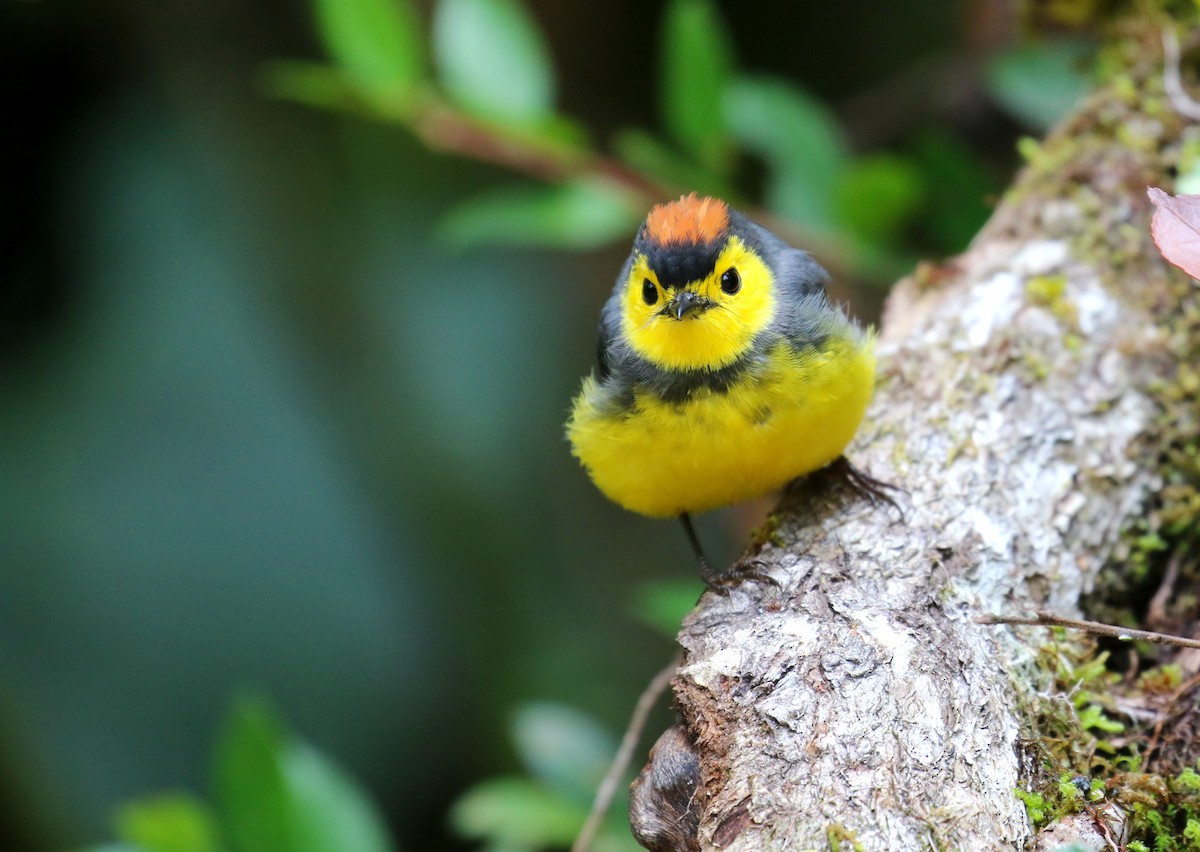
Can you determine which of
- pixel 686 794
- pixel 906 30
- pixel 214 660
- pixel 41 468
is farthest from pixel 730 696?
pixel 906 30

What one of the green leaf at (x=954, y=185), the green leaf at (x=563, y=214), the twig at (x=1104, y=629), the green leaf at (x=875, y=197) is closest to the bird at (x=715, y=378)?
the twig at (x=1104, y=629)

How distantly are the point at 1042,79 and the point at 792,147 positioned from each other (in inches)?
34.4

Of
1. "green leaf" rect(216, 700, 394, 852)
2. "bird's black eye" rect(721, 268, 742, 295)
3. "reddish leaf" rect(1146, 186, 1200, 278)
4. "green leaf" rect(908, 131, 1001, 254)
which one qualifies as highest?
"green leaf" rect(908, 131, 1001, 254)

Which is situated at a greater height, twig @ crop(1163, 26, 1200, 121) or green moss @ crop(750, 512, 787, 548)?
twig @ crop(1163, 26, 1200, 121)

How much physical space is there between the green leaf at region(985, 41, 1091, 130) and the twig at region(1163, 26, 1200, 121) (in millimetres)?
360

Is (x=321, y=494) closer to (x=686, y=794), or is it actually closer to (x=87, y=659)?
(x=87, y=659)

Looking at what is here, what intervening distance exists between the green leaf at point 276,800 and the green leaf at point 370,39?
1.92 m

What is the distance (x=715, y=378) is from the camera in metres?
2.51

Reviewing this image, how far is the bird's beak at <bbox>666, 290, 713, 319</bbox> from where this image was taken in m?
2.54

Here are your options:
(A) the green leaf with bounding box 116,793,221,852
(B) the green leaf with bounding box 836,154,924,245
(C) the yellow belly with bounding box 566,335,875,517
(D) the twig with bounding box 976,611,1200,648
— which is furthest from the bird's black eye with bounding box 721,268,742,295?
(A) the green leaf with bounding box 116,793,221,852

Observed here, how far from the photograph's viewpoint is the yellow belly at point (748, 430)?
8.00 ft

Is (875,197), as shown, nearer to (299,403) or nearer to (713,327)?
(713,327)

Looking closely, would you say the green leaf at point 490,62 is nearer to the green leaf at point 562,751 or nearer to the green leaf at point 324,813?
the green leaf at point 562,751

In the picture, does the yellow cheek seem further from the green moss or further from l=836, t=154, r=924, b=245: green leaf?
l=836, t=154, r=924, b=245: green leaf
